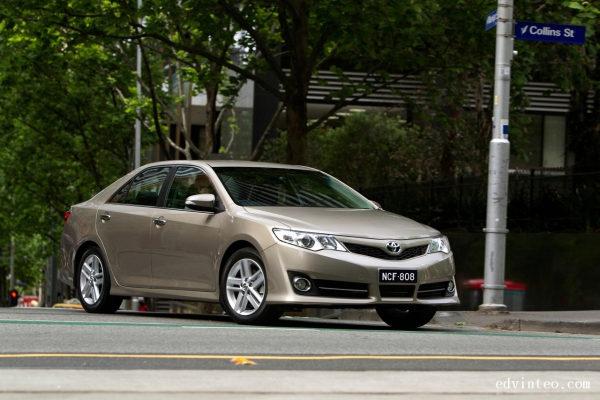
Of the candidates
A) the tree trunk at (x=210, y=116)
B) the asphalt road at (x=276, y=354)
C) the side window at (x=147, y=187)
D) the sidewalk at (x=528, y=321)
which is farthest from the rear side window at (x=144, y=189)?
the tree trunk at (x=210, y=116)

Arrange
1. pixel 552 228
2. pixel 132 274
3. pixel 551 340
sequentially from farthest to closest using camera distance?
pixel 552 228 → pixel 132 274 → pixel 551 340

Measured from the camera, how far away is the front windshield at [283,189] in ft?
33.3

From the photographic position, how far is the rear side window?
1100cm

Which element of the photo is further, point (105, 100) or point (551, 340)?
point (105, 100)

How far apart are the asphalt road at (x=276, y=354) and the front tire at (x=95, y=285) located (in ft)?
5.82

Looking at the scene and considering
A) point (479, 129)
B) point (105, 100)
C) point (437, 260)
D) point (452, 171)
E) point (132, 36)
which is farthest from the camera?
point (105, 100)

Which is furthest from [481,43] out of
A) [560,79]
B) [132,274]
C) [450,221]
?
[132,274]

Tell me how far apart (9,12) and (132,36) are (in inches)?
83.8

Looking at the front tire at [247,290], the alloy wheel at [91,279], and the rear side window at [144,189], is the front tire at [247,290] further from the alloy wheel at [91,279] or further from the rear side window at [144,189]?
the alloy wheel at [91,279]

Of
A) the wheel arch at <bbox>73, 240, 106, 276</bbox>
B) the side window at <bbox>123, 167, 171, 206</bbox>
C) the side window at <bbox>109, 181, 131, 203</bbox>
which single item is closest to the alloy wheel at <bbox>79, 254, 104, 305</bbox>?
the wheel arch at <bbox>73, 240, 106, 276</bbox>

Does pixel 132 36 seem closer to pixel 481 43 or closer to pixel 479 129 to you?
pixel 481 43

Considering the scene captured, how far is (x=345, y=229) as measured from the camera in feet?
30.4

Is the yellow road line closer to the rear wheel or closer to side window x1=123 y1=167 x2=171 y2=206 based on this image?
the rear wheel

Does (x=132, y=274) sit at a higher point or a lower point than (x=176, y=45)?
lower
